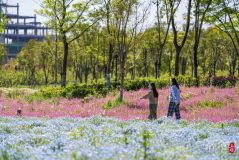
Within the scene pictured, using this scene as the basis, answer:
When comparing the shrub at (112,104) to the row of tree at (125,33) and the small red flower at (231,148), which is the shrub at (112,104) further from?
the small red flower at (231,148)

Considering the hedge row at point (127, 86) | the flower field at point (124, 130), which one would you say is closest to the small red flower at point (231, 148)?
the flower field at point (124, 130)

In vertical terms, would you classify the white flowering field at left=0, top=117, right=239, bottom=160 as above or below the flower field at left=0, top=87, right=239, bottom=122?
above

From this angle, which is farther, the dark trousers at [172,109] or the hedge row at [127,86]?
the hedge row at [127,86]

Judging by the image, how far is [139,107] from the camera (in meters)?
20.2

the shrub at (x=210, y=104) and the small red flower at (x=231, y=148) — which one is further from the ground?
the small red flower at (x=231, y=148)

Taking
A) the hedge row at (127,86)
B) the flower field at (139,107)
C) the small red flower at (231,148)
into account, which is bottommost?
the flower field at (139,107)

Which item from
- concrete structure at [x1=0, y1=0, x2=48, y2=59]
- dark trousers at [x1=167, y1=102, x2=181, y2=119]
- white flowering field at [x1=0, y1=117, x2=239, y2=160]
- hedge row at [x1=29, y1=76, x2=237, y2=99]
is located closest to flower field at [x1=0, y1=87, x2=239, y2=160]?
white flowering field at [x1=0, y1=117, x2=239, y2=160]

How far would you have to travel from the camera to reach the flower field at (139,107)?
17.4 metres

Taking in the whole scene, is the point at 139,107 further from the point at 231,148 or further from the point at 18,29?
the point at 18,29

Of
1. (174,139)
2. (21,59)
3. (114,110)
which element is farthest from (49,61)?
(174,139)

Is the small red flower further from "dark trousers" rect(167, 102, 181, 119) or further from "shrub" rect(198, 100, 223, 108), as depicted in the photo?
"shrub" rect(198, 100, 223, 108)

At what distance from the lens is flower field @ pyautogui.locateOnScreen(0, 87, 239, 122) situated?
1738 centimetres

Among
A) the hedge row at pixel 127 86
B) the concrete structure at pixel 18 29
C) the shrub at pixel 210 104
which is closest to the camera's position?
the shrub at pixel 210 104

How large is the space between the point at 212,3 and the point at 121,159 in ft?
104
